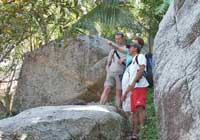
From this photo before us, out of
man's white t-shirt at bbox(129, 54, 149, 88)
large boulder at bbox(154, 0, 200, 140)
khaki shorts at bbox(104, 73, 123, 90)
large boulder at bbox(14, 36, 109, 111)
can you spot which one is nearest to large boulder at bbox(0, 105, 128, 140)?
man's white t-shirt at bbox(129, 54, 149, 88)

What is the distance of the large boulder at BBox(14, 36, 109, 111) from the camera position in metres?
12.2

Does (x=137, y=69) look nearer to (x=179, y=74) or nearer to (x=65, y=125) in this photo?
(x=65, y=125)

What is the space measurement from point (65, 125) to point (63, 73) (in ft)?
20.7

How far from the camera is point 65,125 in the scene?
640cm

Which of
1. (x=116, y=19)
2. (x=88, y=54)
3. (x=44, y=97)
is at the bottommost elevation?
(x=44, y=97)

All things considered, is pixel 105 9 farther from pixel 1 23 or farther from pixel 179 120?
pixel 179 120

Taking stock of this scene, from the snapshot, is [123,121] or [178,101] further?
[123,121]

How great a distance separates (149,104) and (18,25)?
3080mm

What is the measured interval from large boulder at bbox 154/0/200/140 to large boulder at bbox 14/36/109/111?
6622 millimetres

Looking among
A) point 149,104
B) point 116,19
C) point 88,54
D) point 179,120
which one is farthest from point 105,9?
point 179,120

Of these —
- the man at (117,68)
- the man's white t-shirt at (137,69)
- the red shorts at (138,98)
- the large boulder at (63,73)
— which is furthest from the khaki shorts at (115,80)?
the large boulder at (63,73)

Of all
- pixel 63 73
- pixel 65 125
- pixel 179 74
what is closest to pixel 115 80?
pixel 65 125

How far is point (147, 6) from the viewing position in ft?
43.0

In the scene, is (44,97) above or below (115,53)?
below
